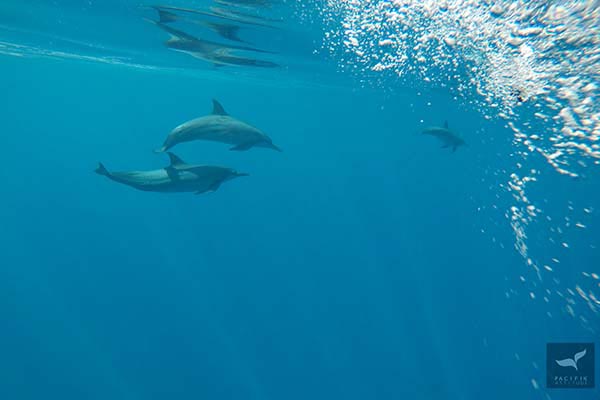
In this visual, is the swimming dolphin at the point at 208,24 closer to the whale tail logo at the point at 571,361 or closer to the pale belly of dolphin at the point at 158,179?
the pale belly of dolphin at the point at 158,179

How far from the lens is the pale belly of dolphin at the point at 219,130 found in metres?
8.73

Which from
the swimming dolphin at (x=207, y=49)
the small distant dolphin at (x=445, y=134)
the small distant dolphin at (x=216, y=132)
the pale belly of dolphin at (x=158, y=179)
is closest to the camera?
the pale belly of dolphin at (x=158, y=179)

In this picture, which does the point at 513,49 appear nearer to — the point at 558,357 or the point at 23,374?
the point at 558,357

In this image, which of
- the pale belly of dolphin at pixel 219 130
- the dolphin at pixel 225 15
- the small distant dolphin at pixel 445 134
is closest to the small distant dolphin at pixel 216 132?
the pale belly of dolphin at pixel 219 130

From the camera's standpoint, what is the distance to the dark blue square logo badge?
10523 millimetres

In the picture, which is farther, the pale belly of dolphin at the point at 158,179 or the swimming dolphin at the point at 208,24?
the swimming dolphin at the point at 208,24

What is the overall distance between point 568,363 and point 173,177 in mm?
11084

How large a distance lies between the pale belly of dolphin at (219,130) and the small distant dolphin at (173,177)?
989mm

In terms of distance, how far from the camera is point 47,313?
1795cm

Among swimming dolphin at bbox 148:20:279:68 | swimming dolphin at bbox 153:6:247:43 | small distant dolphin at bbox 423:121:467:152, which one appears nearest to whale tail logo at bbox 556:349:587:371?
small distant dolphin at bbox 423:121:467:152

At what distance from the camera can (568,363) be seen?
10.5m

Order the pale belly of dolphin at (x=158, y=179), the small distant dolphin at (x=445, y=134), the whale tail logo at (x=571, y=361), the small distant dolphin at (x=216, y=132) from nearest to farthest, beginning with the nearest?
1. the pale belly of dolphin at (x=158, y=179)
2. the small distant dolphin at (x=216, y=132)
3. the whale tail logo at (x=571, y=361)
4. the small distant dolphin at (x=445, y=134)

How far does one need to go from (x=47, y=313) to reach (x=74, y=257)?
5327mm

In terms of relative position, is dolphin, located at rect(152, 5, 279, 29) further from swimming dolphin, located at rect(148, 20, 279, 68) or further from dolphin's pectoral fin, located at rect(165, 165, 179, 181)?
dolphin's pectoral fin, located at rect(165, 165, 179, 181)
